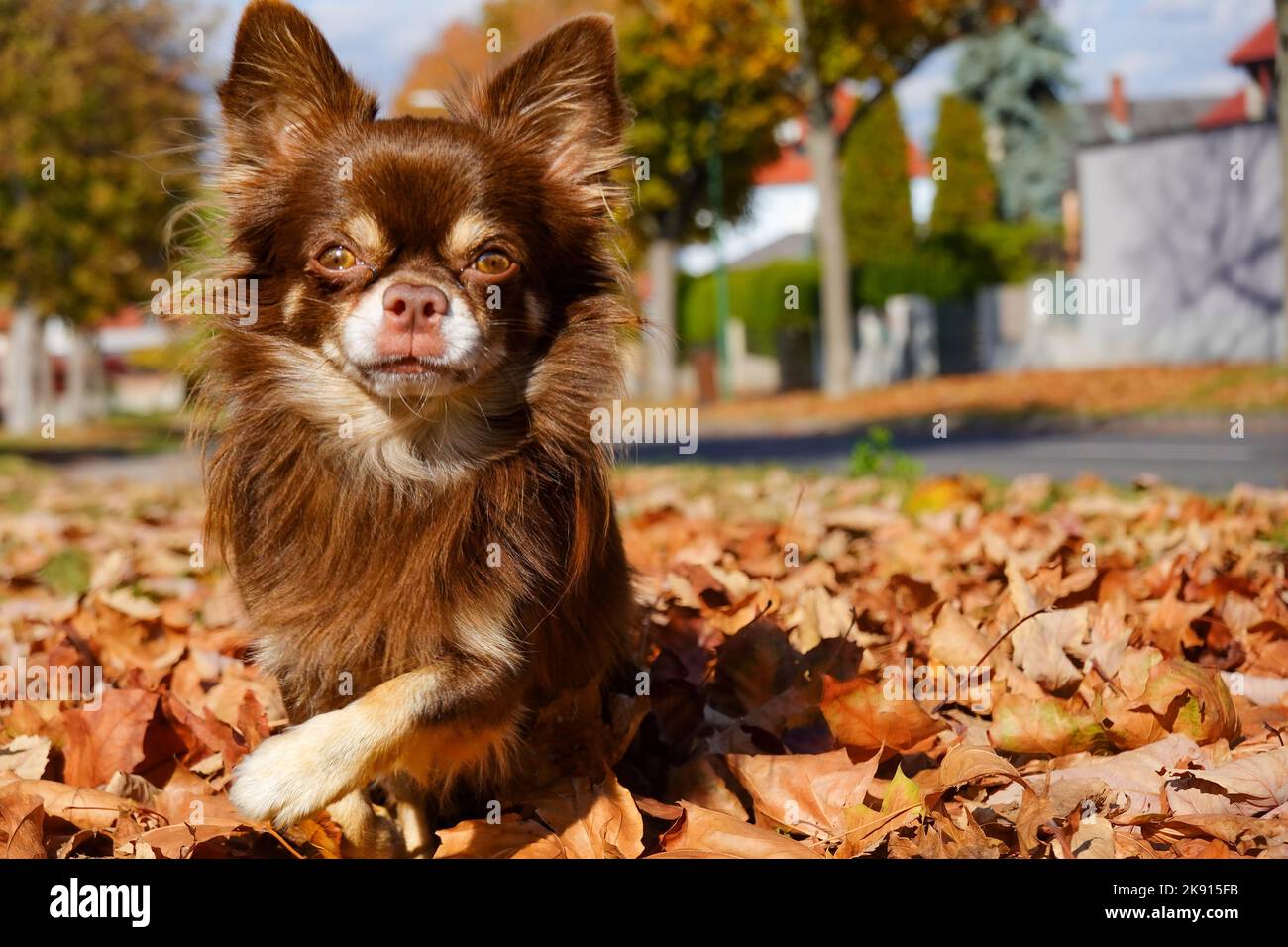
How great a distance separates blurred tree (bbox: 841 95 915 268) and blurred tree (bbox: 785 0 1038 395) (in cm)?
2412

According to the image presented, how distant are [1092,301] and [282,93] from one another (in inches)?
1130

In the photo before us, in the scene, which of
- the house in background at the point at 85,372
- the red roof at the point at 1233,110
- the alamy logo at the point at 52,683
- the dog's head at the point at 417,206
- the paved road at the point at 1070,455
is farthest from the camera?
the red roof at the point at 1233,110

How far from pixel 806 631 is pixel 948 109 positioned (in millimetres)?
51073

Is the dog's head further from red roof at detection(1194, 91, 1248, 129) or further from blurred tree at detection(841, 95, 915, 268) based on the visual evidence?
blurred tree at detection(841, 95, 915, 268)

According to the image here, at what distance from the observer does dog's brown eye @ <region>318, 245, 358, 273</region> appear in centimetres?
297

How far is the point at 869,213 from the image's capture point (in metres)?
50.5

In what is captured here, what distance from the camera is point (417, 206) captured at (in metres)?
2.94

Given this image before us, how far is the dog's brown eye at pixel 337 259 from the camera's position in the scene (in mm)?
2975

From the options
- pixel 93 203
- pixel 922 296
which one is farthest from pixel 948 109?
pixel 93 203

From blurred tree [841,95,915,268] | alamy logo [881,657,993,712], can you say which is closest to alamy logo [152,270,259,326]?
alamy logo [881,657,993,712]

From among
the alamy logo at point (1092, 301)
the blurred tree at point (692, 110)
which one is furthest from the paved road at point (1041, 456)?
the alamy logo at point (1092, 301)

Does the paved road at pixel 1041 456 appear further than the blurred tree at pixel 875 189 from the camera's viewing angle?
No

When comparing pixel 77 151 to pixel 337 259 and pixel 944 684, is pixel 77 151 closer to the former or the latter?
pixel 337 259
